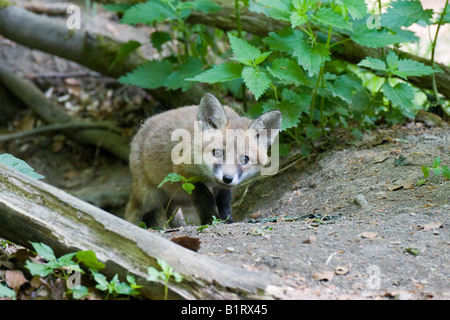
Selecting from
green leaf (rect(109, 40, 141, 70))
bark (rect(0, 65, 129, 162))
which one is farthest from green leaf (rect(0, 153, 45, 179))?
bark (rect(0, 65, 129, 162))

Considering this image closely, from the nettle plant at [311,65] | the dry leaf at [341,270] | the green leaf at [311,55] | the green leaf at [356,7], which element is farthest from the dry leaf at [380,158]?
the dry leaf at [341,270]

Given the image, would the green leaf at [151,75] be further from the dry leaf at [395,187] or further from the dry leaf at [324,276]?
the dry leaf at [324,276]

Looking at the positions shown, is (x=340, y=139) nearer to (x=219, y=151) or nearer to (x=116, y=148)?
(x=219, y=151)

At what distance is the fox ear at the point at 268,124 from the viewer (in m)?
4.49

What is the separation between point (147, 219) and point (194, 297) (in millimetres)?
3114

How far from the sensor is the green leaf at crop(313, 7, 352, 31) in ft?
13.8

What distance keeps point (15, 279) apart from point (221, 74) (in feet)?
8.13

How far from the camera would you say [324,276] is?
2809mm

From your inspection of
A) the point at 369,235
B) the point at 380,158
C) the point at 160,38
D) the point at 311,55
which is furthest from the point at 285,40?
the point at 369,235

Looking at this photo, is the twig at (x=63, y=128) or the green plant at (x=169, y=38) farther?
the twig at (x=63, y=128)

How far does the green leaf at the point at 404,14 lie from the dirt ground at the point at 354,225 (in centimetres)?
118

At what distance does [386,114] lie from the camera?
570 cm

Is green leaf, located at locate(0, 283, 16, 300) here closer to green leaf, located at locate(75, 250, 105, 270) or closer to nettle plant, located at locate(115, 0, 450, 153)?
green leaf, located at locate(75, 250, 105, 270)

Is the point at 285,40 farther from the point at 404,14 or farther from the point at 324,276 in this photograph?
the point at 324,276
